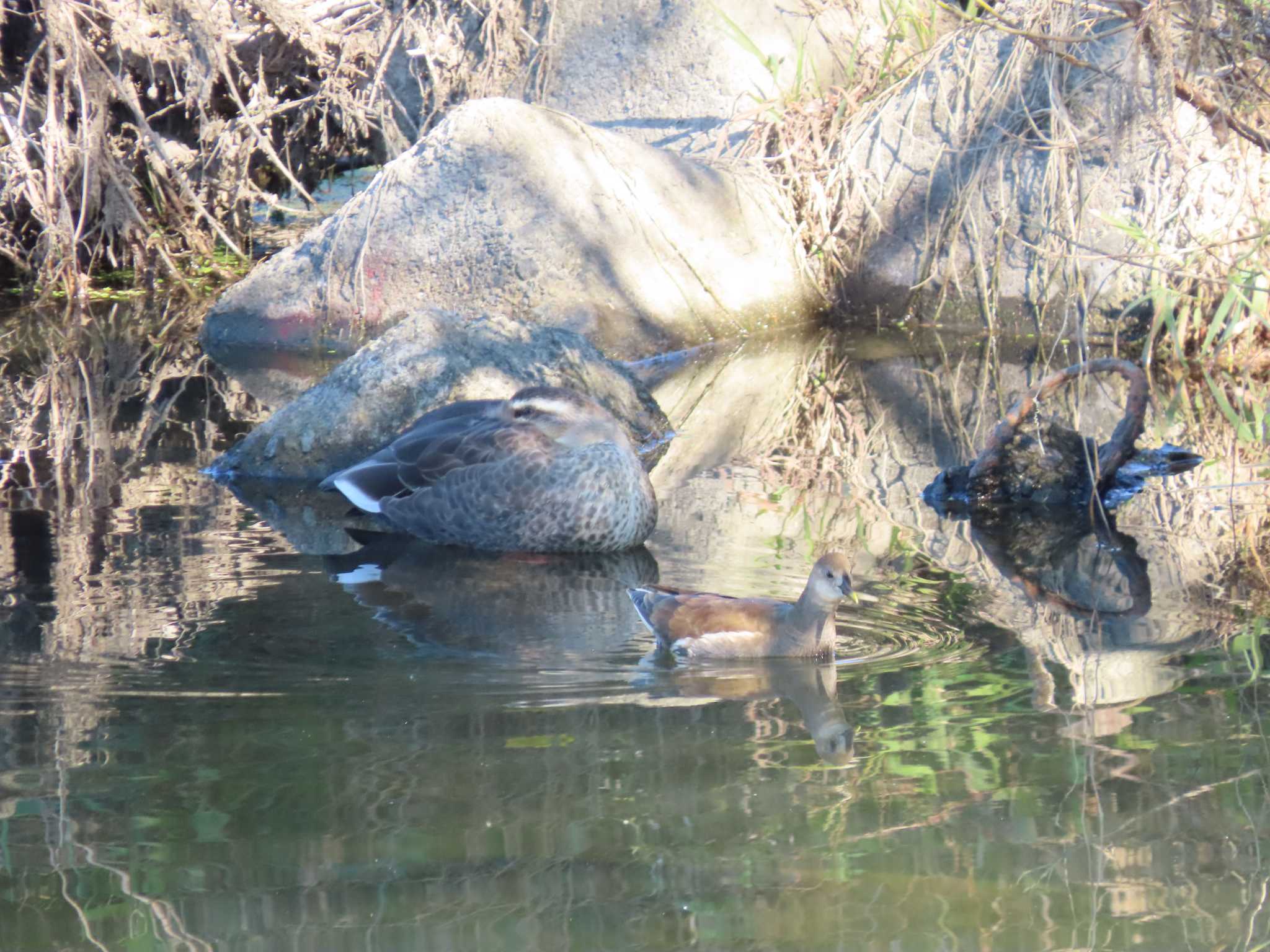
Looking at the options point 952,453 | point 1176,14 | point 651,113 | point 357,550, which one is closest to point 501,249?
point 651,113

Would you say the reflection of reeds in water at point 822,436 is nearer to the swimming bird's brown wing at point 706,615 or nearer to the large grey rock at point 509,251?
the large grey rock at point 509,251

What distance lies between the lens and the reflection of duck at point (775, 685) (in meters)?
4.77

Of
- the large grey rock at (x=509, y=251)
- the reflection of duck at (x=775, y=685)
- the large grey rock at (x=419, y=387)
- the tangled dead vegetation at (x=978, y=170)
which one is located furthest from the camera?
the large grey rock at (x=509, y=251)

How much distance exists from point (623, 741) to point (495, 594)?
192 cm

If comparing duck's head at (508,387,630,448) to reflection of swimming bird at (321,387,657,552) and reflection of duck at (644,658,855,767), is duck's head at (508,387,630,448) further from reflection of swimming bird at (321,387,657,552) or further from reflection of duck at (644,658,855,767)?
reflection of duck at (644,658,855,767)

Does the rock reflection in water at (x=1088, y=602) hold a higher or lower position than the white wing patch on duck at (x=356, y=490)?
lower

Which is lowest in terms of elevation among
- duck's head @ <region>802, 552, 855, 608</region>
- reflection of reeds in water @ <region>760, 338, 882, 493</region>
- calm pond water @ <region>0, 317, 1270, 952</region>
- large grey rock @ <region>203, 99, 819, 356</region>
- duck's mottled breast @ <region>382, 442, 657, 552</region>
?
calm pond water @ <region>0, 317, 1270, 952</region>

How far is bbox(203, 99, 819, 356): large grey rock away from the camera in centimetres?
1221

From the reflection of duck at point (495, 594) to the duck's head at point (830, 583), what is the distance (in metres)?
0.72

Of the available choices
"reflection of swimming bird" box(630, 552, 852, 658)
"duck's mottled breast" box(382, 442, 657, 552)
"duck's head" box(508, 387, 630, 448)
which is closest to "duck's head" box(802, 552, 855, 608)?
"reflection of swimming bird" box(630, 552, 852, 658)

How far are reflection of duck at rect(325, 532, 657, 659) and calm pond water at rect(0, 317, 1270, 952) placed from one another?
0.08 feet

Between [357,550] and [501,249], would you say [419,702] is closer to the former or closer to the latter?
[357,550]

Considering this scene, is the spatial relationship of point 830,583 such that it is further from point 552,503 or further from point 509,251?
point 509,251

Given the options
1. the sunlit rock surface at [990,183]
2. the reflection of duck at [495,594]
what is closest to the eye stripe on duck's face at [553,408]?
the reflection of duck at [495,594]
